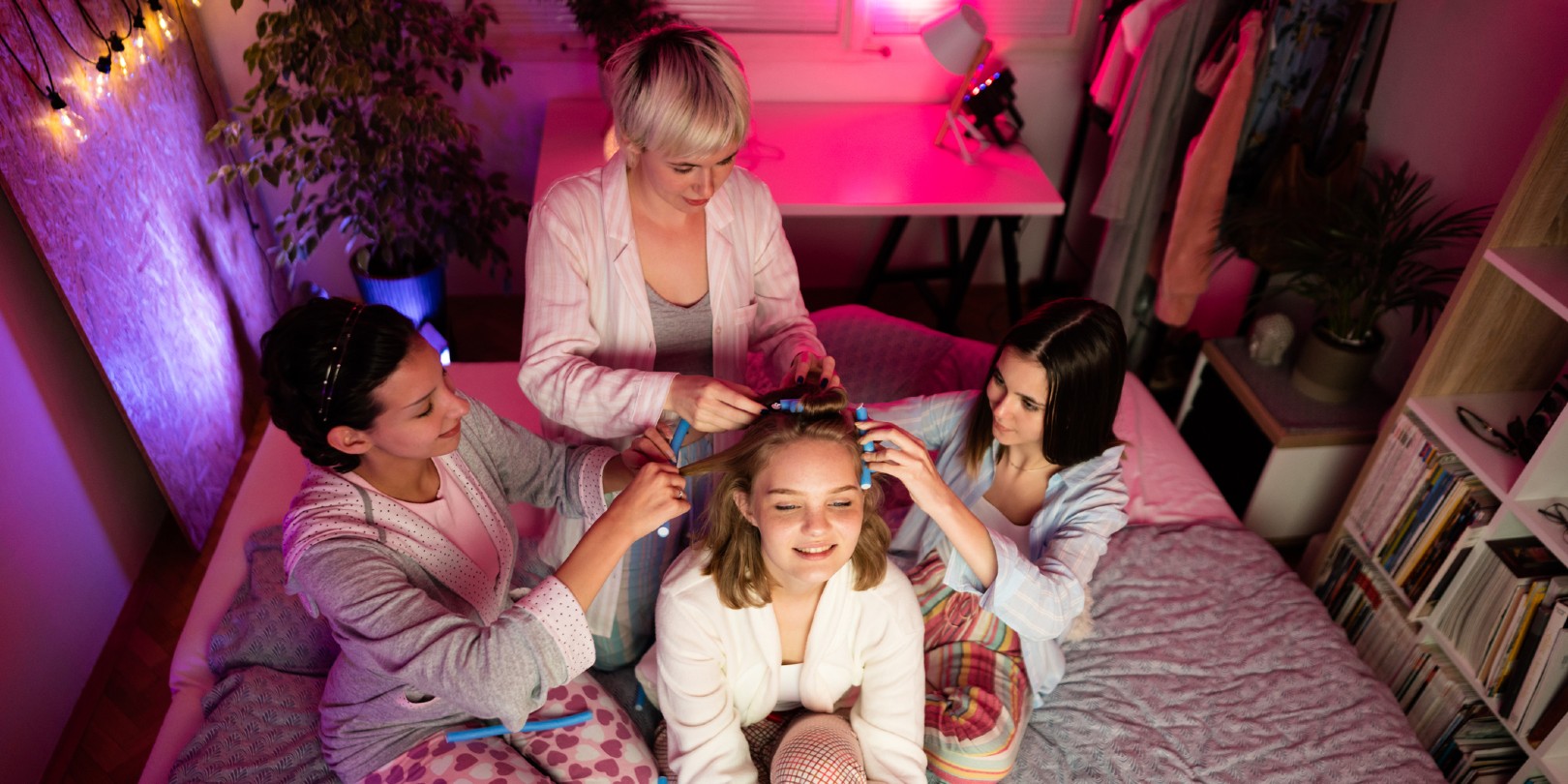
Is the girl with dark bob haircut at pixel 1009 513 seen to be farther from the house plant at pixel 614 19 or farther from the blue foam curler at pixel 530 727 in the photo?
the house plant at pixel 614 19


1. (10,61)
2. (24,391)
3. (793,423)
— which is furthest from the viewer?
(24,391)

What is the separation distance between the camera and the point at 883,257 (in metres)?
3.45

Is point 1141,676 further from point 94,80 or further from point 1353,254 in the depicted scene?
point 94,80

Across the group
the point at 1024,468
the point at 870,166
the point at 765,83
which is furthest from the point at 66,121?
the point at 1024,468

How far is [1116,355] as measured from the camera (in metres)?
1.71

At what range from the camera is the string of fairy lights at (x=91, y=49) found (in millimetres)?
2158

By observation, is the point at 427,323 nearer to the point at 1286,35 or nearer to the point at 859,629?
the point at 859,629

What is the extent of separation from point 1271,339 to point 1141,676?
1.29m

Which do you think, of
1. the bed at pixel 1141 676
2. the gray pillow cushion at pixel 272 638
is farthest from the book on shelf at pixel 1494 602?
the gray pillow cushion at pixel 272 638

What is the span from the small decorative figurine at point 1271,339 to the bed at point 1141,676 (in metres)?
0.63

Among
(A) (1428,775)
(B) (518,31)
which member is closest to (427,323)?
(B) (518,31)

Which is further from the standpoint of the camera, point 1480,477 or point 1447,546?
point 1447,546

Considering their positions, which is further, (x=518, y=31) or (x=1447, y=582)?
(x=518, y=31)

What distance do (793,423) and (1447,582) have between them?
5.59ft
